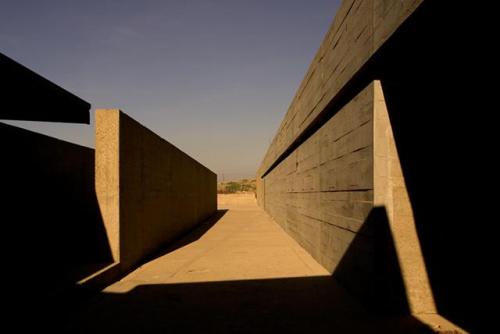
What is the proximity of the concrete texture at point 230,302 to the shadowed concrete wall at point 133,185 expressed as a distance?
2.22 feet

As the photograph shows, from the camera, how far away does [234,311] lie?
3.70m

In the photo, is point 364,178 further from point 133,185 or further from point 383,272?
point 133,185

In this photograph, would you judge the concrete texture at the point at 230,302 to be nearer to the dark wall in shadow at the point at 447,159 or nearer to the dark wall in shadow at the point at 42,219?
the dark wall in shadow at the point at 447,159

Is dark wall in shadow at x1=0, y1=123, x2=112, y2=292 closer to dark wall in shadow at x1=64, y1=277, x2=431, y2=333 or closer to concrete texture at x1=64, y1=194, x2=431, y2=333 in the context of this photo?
concrete texture at x1=64, y1=194, x2=431, y2=333

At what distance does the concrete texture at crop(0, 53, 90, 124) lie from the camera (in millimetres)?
3367

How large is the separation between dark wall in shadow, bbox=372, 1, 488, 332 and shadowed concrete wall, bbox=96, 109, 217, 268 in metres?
4.54

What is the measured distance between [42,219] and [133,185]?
2031 mm

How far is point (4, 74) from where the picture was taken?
3225 millimetres

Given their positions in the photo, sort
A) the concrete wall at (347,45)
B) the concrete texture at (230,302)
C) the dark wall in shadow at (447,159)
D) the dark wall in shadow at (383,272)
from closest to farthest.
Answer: the concrete wall at (347,45) → the dark wall in shadow at (447,159) → the concrete texture at (230,302) → the dark wall in shadow at (383,272)

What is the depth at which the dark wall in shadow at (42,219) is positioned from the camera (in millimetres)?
5000

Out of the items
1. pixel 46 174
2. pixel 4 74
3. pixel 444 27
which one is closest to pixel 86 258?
pixel 46 174

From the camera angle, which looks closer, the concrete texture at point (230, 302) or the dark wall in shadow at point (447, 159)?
the dark wall in shadow at point (447, 159)

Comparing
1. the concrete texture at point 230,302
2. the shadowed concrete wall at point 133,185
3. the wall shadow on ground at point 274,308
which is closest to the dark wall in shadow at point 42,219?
the shadowed concrete wall at point 133,185

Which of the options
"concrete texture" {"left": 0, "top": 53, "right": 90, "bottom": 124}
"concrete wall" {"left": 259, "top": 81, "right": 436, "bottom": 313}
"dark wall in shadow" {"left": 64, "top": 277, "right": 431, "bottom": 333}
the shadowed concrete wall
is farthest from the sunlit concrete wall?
"concrete texture" {"left": 0, "top": 53, "right": 90, "bottom": 124}
